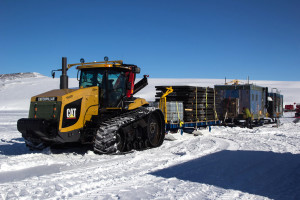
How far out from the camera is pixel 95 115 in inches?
355

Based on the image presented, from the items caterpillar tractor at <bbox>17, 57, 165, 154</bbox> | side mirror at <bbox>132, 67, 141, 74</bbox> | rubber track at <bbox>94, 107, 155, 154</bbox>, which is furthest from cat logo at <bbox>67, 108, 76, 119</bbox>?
side mirror at <bbox>132, 67, 141, 74</bbox>

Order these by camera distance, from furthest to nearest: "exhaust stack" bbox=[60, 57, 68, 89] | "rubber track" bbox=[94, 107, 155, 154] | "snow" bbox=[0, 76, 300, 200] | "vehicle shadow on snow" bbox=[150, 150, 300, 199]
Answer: "exhaust stack" bbox=[60, 57, 68, 89]
"rubber track" bbox=[94, 107, 155, 154]
"vehicle shadow on snow" bbox=[150, 150, 300, 199]
"snow" bbox=[0, 76, 300, 200]

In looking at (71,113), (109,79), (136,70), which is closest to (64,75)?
(109,79)

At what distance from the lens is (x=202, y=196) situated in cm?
502

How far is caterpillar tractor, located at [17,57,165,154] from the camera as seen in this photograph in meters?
8.13

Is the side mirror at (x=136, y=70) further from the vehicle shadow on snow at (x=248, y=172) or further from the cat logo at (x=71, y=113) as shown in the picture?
the vehicle shadow on snow at (x=248, y=172)

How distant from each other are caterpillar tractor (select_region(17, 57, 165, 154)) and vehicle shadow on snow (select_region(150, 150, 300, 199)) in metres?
2.34

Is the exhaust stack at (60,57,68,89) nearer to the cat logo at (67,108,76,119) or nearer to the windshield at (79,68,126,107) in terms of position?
the windshield at (79,68,126,107)

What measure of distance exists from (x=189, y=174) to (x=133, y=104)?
163 inches

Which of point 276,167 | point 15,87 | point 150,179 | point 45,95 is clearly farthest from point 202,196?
point 15,87

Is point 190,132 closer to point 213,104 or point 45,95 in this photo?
point 213,104

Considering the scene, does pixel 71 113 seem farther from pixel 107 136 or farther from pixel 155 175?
pixel 155 175

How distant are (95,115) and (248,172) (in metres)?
4.37

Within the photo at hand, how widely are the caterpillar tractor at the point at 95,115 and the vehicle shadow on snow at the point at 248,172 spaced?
2.34m
